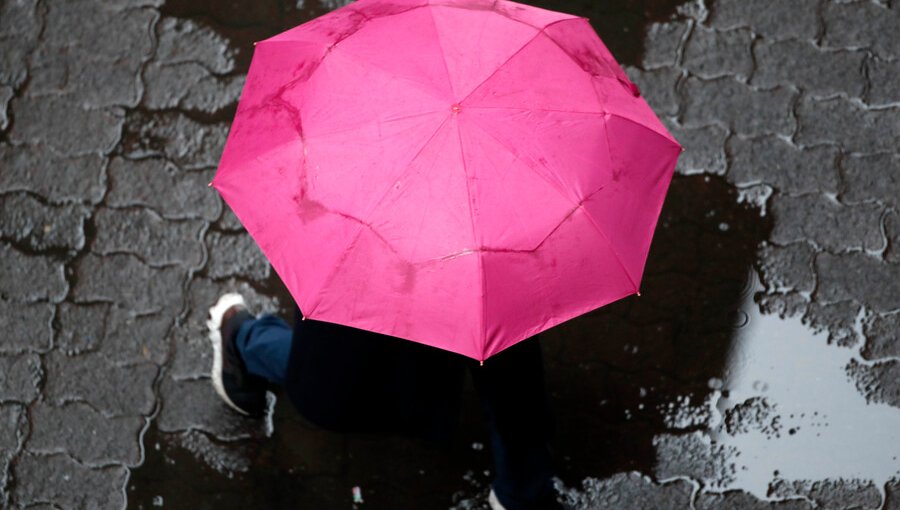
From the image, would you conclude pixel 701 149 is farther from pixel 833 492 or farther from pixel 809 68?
pixel 833 492

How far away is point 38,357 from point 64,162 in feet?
2.68

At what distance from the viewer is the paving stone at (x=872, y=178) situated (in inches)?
146

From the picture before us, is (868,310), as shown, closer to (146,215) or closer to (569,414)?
(569,414)

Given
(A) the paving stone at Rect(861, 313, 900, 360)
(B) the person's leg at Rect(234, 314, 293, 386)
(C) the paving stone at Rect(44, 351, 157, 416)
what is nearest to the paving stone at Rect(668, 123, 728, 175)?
(A) the paving stone at Rect(861, 313, 900, 360)

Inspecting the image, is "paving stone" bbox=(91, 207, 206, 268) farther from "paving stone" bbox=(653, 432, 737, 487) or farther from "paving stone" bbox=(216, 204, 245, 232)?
"paving stone" bbox=(653, 432, 737, 487)

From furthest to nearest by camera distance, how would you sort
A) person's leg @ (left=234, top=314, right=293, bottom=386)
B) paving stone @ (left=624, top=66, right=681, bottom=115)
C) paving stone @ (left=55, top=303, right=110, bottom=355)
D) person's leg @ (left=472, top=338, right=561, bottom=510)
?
paving stone @ (left=624, top=66, right=681, bottom=115) < paving stone @ (left=55, top=303, right=110, bottom=355) < person's leg @ (left=234, top=314, right=293, bottom=386) < person's leg @ (left=472, top=338, right=561, bottom=510)

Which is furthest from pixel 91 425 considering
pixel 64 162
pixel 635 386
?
pixel 635 386

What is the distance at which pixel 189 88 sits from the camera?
406 cm

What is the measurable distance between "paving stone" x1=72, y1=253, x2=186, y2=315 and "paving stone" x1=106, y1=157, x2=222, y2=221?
232 mm

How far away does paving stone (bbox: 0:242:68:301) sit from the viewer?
12.3 ft

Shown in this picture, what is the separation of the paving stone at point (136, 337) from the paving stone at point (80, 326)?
31 mm

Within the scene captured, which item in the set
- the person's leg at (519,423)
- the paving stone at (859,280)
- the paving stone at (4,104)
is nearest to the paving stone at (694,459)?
the person's leg at (519,423)

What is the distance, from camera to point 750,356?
140 inches

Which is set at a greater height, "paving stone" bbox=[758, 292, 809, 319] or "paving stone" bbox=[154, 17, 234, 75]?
"paving stone" bbox=[758, 292, 809, 319]
